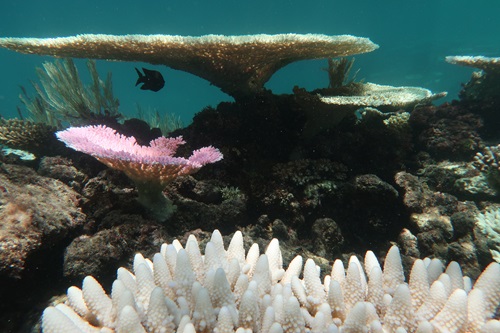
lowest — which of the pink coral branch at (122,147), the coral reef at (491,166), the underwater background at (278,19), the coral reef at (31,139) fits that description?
the coral reef at (491,166)

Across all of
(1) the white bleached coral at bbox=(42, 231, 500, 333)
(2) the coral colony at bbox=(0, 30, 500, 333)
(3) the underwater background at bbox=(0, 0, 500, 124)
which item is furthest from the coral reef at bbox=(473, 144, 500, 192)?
(3) the underwater background at bbox=(0, 0, 500, 124)

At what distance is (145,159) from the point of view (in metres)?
2.73

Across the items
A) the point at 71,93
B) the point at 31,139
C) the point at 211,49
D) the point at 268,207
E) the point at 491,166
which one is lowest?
the point at 268,207

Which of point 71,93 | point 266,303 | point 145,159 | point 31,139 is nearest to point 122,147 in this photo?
point 145,159

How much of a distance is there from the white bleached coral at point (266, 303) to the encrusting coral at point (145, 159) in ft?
3.78

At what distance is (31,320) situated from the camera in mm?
2383

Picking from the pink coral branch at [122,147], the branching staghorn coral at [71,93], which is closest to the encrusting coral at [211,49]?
the pink coral branch at [122,147]

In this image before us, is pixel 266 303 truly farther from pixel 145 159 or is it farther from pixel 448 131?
pixel 448 131

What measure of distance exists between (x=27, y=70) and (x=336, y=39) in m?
122

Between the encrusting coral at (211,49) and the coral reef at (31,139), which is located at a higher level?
the encrusting coral at (211,49)

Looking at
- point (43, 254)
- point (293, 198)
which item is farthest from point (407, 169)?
point (43, 254)

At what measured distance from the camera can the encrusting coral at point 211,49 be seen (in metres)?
3.79

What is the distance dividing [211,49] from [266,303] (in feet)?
10.8

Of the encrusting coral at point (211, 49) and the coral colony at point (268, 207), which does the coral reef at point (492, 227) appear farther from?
the encrusting coral at point (211, 49)
